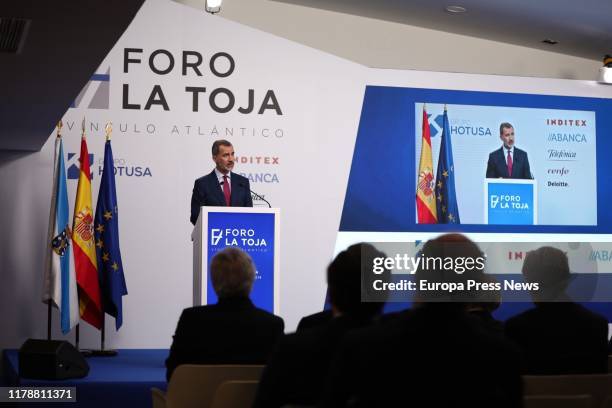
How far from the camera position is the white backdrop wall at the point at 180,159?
796 centimetres

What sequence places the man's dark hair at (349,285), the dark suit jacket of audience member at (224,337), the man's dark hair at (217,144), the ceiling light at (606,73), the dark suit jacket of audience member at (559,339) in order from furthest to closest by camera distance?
the ceiling light at (606,73) → the man's dark hair at (217,144) → the dark suit jacket of audience member at (224,337) → the dark suit jacket of audience member at (559,339) → the man's dark hair at (349,285)

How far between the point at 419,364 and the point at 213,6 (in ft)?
20.9

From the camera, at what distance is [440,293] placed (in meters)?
2.31

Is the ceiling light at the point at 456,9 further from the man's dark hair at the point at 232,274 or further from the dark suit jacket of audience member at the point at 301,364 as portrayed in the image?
the dark suit jacket of audience member at the point at 301,364

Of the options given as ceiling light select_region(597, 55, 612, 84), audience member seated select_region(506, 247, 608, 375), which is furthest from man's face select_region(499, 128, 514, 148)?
audience member seated select_region(506, 247, 608, 375)

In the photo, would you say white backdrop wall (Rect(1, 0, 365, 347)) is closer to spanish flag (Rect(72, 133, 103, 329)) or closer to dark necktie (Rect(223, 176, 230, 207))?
dark necktie (Rect(223, 176, 230, 207))

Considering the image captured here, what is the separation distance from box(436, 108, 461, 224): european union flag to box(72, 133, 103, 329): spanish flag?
3.64 meters

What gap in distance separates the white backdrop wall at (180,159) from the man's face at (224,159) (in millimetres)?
503

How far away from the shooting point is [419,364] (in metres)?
2.06

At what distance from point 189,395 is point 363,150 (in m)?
5.87

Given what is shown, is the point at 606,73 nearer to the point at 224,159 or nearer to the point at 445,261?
the point at 224,159

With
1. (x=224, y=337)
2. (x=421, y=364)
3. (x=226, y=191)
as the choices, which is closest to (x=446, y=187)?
(x=226, y=191)

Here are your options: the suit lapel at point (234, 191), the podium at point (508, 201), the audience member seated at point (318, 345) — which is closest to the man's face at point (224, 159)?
the suit lapel at point (234, 191)

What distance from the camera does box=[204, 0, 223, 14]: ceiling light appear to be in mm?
7910
